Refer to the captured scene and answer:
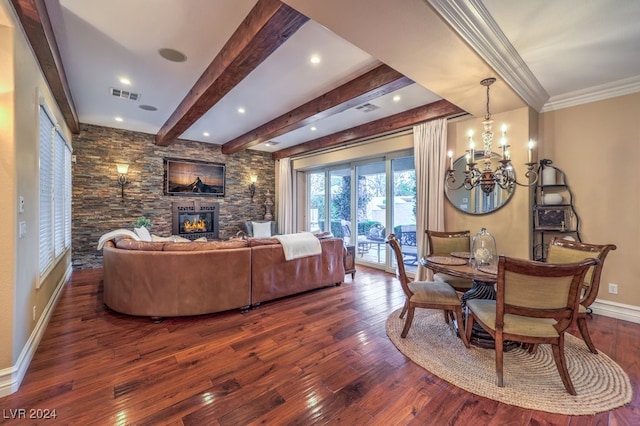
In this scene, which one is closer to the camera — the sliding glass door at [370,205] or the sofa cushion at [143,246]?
the sofa cushion at [143,246]

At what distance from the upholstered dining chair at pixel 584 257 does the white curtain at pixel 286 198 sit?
5.71 m

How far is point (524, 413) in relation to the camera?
1697mm

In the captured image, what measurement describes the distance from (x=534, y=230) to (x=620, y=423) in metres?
2.38

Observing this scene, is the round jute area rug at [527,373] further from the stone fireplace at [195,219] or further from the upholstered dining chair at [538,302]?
the stone fireplace at [195,219]

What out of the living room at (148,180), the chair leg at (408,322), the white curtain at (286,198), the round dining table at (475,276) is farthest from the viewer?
the white curtain at (286,198)

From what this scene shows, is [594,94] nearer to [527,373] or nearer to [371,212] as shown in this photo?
[527,373]

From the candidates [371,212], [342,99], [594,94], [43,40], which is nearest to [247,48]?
[342,99]

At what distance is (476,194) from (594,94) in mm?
1707

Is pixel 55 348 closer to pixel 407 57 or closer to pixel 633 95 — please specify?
pixel 407 57

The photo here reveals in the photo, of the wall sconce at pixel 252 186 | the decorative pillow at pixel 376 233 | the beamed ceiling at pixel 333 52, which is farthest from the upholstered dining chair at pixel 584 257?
the wall sconce at pixel 252 186

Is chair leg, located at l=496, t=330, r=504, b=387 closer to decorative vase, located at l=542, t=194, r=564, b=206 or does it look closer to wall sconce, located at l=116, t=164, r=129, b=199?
decorative vase, located at l=542, t=194, r=564, b=206

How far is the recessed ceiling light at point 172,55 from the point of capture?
2.80 meters

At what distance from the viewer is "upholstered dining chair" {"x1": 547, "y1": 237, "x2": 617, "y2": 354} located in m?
2.29

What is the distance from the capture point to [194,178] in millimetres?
6598
